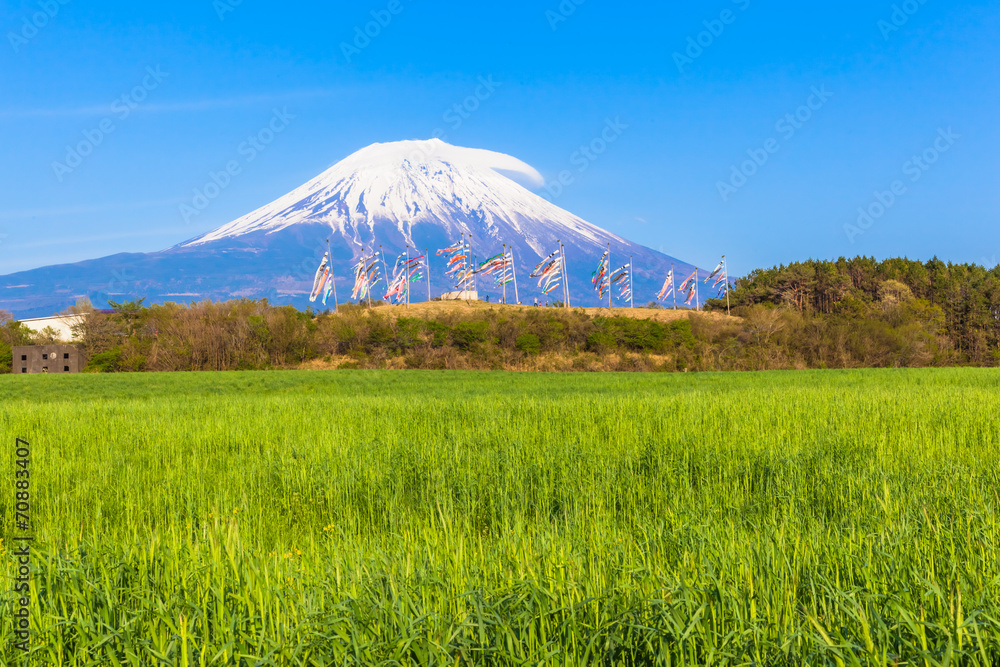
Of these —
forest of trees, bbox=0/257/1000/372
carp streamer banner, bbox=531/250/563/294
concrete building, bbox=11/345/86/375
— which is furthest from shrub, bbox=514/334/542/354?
concrete building, bbox=11/345/86/375

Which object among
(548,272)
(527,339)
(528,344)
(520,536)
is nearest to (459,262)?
(548,272)

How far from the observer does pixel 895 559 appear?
3.28 meters

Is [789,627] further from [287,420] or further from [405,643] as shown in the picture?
[287,420]

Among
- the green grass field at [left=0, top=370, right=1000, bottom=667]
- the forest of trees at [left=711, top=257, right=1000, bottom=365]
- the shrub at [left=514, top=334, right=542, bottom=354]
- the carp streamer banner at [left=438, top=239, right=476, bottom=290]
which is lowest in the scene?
the green grass field at [left=0, top=370, right=1000, bottom=667]

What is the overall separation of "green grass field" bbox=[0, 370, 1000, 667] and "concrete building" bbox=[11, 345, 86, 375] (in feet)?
194

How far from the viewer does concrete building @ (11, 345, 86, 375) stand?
203 ft

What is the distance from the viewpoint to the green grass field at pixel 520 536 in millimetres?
2473

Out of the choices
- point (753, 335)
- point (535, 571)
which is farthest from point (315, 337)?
point (535, 571)

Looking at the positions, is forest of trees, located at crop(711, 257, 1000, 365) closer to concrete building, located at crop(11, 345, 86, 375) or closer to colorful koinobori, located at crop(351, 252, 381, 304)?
colorful koinobori, located at crop(351, 252, 381, 304)

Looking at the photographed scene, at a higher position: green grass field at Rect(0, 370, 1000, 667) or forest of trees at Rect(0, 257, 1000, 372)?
forest of trees at Rect(0, 257, 1000, 372)

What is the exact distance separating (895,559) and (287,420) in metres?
11.2

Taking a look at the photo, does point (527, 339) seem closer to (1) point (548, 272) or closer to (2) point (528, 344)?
(2) point (528, 344)

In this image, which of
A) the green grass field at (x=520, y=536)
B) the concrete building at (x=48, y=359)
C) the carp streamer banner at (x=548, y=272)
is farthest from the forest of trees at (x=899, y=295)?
the concrete building at (x=48, y=359)

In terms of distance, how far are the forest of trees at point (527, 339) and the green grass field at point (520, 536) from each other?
152 feet
